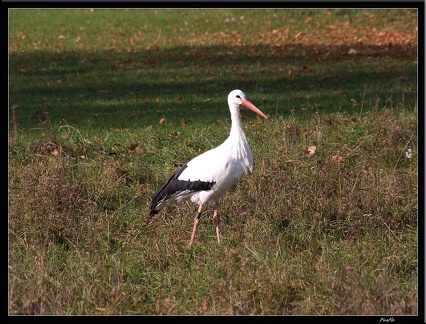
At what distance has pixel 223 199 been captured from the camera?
302 inches

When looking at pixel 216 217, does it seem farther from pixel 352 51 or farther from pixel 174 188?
pixel 352 51

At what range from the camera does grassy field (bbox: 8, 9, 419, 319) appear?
5445 mm

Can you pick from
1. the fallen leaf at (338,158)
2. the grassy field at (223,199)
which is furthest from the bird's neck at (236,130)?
the fallen leaf at (338,158)

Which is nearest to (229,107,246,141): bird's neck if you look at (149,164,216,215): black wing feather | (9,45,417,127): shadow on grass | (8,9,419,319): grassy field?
(149,164,216,215): black wing feather

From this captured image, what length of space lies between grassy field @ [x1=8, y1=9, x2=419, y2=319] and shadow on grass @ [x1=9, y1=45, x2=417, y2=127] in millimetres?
52

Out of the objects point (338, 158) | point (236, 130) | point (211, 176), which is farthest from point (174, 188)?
point (338, 158)

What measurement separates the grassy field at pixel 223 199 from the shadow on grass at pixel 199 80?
5cm

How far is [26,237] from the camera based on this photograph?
6727 mm

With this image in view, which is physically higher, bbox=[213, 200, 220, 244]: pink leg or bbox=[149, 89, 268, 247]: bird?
bbox=[149, 89, 268, 247]: bird

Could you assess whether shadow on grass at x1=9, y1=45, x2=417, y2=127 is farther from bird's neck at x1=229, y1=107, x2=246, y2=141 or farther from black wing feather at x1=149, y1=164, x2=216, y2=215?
black wing feather at x1=149, y1=164, x2=216, y2=215

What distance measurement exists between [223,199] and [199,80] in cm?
641

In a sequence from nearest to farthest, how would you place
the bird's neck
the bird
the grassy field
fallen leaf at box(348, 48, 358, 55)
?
the grassy field → the bird → the bird's neck → fallen leaf at box(348, 48, 358, 55)

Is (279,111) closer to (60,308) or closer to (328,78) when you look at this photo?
(328,78)

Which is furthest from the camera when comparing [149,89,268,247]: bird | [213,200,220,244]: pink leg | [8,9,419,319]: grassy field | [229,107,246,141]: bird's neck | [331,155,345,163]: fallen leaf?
[331,155,345,163]: fallen leaf
